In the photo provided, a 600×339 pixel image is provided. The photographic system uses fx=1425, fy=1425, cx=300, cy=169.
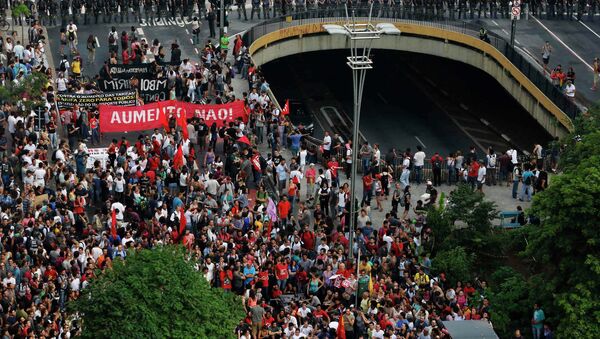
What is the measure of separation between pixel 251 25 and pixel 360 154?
18336 mm

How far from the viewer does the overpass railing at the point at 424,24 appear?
61.2 m

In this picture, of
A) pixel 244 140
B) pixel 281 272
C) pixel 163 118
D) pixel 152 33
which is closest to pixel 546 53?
pixel 152 33

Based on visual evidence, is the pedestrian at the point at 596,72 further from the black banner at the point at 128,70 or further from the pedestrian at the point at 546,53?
the black banner at the point at 128,70

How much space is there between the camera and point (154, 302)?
33.8 meters

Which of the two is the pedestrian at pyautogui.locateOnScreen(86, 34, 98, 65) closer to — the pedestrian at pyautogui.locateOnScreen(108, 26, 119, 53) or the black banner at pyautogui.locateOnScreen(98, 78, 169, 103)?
the pedestrian at pyautogui.locateOnScreen(108, 26, 119, 53)

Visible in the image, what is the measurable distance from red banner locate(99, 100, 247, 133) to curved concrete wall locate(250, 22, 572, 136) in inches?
510

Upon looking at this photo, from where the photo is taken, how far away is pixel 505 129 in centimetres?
6825

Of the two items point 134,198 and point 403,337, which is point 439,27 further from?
point 403,337

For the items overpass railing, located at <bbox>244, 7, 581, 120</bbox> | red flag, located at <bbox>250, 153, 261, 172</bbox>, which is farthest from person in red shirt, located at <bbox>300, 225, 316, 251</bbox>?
overpass railing, located at <bbox>244, 7, 581, 120</bbox>

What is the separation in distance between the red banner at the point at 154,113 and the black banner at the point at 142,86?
1854 mm

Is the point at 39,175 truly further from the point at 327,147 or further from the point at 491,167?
the point at 491,167

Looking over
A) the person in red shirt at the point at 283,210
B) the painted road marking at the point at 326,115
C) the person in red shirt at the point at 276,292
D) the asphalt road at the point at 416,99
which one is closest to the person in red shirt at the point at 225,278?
the person in red shirt at the point at 276,292

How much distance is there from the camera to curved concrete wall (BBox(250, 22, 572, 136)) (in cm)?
6256

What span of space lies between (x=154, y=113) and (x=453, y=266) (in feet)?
40.0
